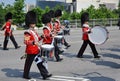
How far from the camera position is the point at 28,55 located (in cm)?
1132

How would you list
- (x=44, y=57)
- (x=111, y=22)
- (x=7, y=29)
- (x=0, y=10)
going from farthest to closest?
(x=111, y=22), (x=0, y=10), (x=7, y=29), (x=44, y=57)

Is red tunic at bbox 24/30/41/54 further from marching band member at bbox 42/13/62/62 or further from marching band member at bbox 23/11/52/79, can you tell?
marching band member at bbox 42/13/62/62

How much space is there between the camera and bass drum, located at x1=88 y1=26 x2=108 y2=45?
13.6m

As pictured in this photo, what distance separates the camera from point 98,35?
1377 cm

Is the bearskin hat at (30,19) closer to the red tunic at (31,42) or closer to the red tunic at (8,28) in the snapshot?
the red tunic at (31,42)

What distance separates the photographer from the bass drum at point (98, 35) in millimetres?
13624

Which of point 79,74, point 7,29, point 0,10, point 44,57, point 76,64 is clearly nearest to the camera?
point 44,57

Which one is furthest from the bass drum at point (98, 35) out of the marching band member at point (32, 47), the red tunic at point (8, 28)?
the red tunic at point (8, 28)

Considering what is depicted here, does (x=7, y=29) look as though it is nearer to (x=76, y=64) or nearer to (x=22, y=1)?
(x=76, y=64)

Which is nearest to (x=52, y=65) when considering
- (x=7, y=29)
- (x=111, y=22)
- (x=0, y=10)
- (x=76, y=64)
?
(x=76, y=64)

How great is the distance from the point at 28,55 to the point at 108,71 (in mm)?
2785

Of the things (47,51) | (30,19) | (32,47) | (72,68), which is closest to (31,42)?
(32,47)

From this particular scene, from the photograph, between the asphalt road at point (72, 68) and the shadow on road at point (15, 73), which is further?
the shadow on road at point (15, 73)

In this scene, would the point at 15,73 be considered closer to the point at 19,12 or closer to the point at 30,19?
the point at 30,19
